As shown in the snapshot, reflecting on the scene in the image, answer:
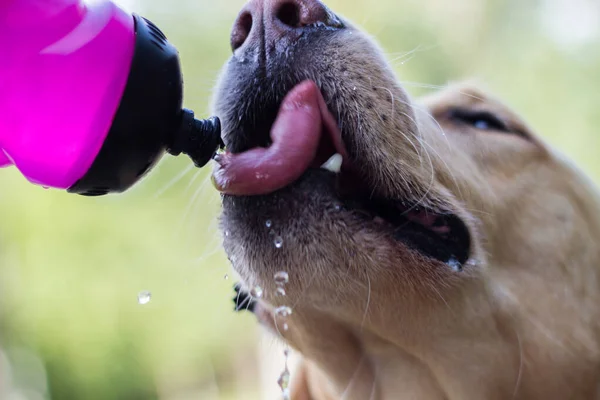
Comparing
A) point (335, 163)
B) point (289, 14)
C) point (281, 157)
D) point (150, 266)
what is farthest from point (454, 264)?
point (150, 266)

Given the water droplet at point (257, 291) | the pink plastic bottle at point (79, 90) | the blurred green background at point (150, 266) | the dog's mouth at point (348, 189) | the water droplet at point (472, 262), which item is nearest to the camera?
the pink plastic bottle at point (79, 90)

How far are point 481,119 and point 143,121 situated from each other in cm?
123

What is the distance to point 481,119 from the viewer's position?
1.95 meters

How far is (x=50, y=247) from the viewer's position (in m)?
7.90

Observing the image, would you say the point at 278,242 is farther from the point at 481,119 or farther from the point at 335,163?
the point at 481,119

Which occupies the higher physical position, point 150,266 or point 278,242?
point 278,242

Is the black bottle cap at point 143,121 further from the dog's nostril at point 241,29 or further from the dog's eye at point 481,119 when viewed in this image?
the dog's eye at point 481,119

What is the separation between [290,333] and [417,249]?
43cm

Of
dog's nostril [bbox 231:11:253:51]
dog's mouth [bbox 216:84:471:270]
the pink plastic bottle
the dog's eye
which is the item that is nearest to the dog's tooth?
dog's mouth [bbox 216:84:471:270]

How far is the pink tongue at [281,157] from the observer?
1188 mm

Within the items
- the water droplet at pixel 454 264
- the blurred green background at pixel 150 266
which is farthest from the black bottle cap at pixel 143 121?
the blurred green background at pixel 150 266

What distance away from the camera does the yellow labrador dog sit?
4.06 feet

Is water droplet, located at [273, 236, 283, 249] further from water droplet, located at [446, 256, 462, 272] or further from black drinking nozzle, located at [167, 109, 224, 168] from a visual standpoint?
water droplet, located at [446, 256, 462, 272]

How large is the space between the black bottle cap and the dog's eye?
1.08 m
